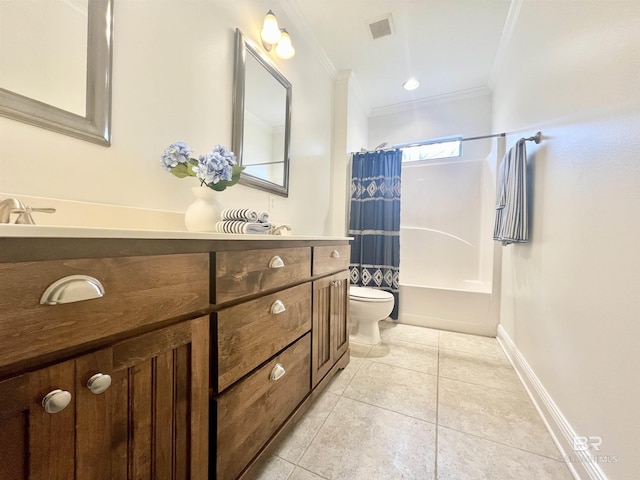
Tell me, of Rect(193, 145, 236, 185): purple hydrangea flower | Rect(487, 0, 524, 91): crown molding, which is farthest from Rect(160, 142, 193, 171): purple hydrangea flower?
Rect(487, 0, 524, 91): crown molding

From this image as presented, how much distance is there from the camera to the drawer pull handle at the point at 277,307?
0.90m

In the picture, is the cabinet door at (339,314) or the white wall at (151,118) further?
the cabinet door at (339,314)

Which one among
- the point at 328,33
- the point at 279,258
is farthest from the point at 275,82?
the point at 279,258

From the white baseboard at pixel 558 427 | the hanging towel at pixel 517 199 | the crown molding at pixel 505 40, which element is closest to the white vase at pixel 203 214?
the white baseboard at pixel 558 427

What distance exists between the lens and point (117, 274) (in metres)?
0.49

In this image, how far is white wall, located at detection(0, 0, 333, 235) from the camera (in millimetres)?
732

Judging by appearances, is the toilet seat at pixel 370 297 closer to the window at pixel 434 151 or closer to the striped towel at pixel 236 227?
the striped towel at pixel 236 227

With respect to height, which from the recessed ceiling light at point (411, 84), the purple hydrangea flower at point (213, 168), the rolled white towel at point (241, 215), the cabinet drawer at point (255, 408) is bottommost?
the cabinet drawer at point (255, 408)

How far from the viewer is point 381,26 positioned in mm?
1947

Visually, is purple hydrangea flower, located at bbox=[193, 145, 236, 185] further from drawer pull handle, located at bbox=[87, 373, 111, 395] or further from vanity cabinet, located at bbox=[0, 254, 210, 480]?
drawer pull handle, located at bbox=[87, 373, 111, 395]

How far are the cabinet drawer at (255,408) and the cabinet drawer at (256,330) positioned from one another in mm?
47

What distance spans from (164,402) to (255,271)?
0.39 m

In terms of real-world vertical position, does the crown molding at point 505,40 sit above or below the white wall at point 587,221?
above

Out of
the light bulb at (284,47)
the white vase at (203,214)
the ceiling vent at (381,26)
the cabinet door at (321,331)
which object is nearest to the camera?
the white vase at (203,214)
